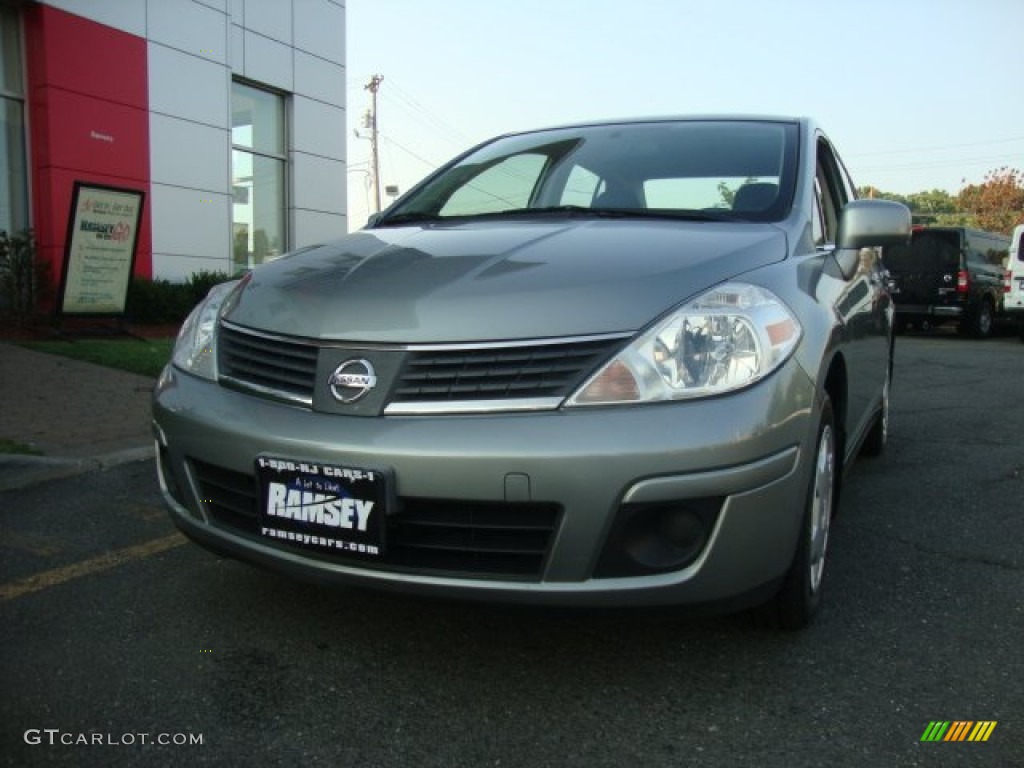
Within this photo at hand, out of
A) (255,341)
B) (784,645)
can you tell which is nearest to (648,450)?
(784,645)

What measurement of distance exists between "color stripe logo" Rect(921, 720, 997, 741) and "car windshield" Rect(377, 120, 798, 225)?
147 centimetres

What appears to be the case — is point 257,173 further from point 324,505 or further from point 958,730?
point 958,730

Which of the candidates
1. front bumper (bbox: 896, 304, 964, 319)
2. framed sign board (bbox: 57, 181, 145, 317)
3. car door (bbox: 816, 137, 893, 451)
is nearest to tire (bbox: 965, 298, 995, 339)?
front bumper (bbox: 896, 304, 964, 319)

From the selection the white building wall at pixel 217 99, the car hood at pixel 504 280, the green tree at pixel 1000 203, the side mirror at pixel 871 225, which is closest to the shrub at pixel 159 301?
the white building wall at pixel 217 99

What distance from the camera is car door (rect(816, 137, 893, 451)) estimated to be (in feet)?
9.82

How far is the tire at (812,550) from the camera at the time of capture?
2.29 meters

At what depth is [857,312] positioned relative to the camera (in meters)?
3.17

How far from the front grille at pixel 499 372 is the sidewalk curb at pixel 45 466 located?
284 centimetres

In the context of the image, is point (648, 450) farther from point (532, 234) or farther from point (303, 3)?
point (303, 3)

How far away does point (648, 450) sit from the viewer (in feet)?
6.23

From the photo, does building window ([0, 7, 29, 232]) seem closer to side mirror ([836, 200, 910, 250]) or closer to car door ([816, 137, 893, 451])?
car door ([816, 137, 893, 451])

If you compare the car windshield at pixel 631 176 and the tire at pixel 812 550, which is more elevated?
the car windshield at pixel 631 176

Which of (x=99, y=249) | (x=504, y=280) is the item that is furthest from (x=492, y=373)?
(x=99, y=249)

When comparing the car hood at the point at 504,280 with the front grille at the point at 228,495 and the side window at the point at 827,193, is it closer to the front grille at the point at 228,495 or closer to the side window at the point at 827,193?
the front grille at the point at 228,495
